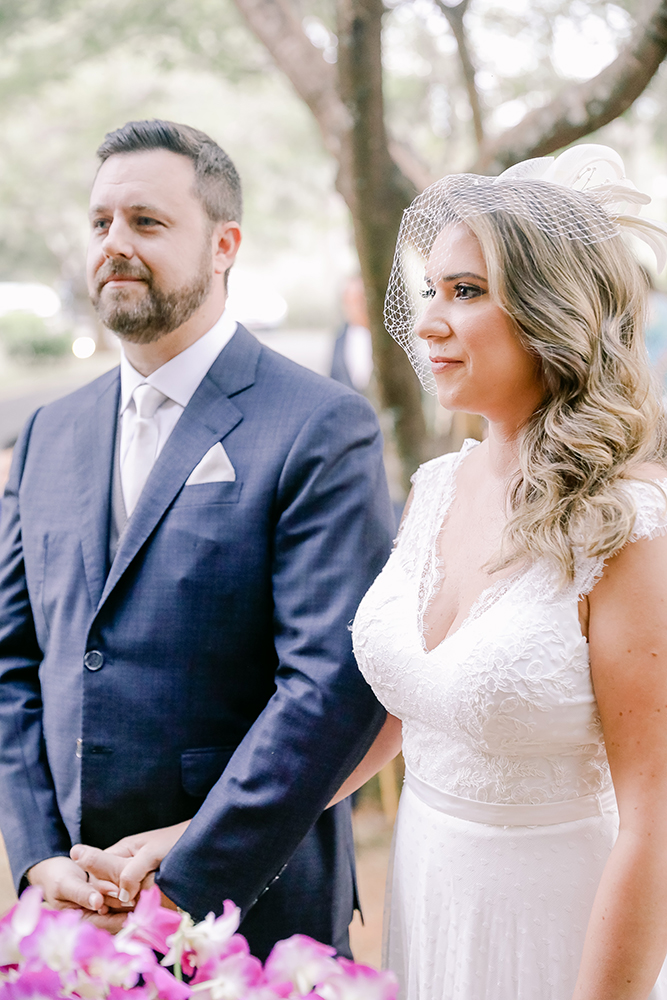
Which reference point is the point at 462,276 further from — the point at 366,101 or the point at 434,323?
the point at 366,101

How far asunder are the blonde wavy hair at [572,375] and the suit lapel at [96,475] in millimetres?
851

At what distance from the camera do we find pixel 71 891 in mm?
1753

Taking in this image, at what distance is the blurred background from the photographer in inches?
122

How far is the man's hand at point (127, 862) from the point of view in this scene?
1.71m

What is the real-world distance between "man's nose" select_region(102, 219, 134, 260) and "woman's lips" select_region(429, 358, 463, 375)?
0.75 m

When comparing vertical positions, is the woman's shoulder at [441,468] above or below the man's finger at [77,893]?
above

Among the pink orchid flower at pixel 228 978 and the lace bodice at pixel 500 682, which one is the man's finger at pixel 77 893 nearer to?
the lace bodice at pixel 500 682

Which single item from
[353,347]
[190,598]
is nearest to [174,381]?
[190,598]

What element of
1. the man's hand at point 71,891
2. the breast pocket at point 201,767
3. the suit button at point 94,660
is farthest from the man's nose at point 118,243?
the man's hand at point 71,891

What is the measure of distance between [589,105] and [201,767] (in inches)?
99.4

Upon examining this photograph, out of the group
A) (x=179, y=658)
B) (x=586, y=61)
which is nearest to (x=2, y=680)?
(x=179, y=658)

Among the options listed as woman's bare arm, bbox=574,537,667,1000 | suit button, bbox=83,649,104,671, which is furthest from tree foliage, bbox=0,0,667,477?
woman's bare arm, bbox=574,537,667,1000

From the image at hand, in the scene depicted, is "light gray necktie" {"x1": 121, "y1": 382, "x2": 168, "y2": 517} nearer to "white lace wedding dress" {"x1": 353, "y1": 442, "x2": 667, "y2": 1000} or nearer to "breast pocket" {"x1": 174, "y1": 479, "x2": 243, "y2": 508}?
"breast pocket" {"x1": 174, "y1": 479, "x2": 243, "y2": 508}

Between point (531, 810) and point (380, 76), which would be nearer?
point (531, 810)
